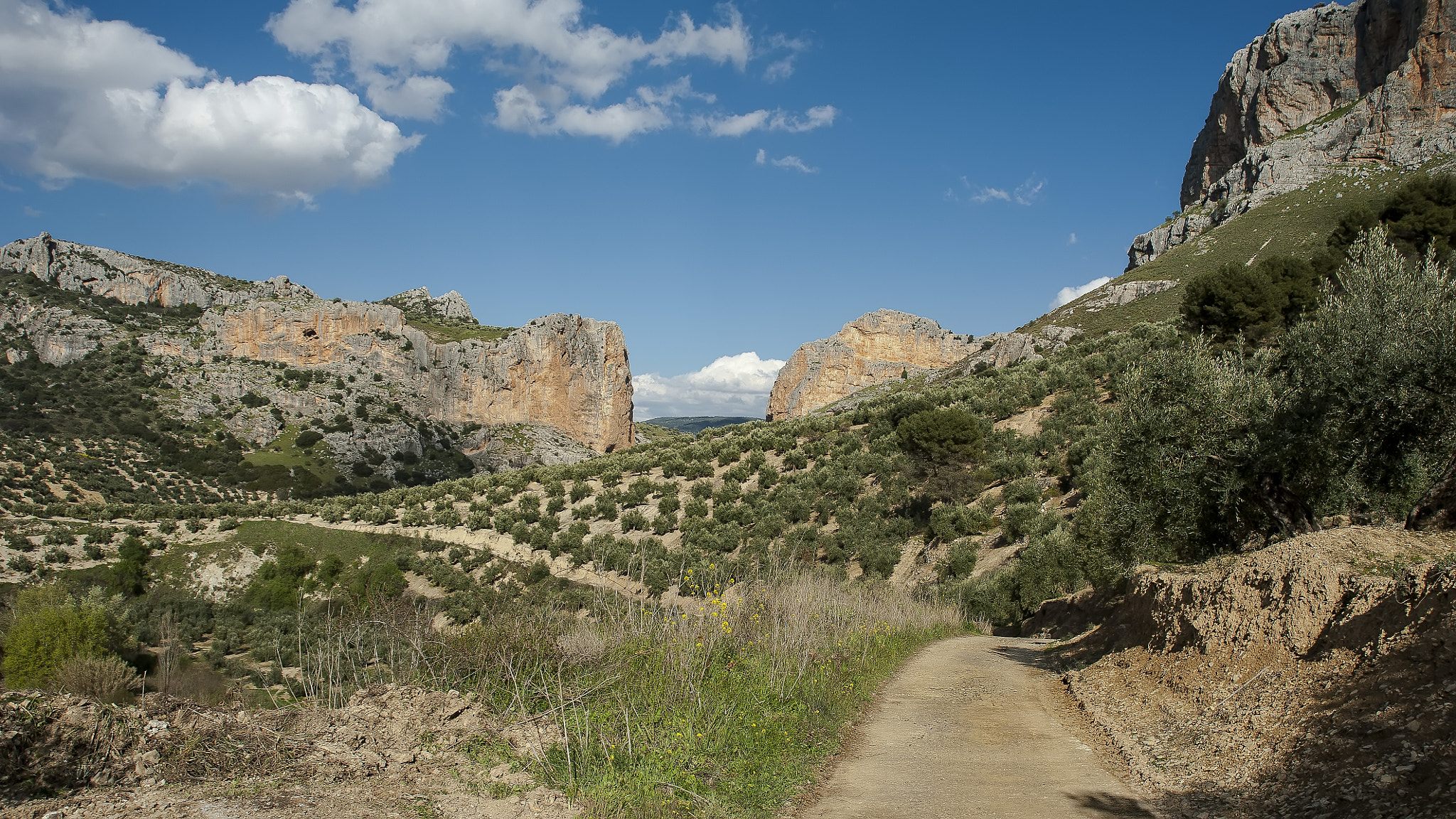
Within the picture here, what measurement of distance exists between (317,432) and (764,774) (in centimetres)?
8290

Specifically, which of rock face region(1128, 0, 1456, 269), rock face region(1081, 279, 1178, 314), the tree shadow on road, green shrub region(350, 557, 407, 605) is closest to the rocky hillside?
green shrub region(350, 557, 407, 605)

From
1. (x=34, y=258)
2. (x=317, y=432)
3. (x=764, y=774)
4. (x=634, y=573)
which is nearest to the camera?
(x=764, y=774)

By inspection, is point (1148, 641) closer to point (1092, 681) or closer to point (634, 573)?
point (1092, 681)

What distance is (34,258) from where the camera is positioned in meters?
84.7

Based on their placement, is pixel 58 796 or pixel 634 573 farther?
pixel 634 573

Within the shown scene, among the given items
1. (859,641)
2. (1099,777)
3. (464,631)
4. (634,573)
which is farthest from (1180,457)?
(634,573)

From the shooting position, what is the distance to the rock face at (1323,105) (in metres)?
60.3

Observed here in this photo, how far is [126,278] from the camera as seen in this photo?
288 ft

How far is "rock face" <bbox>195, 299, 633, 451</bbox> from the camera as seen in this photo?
86188 millimetres

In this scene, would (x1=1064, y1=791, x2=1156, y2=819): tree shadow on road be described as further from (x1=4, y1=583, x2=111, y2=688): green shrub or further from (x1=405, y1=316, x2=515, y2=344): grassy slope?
(x1=405, y1=316, x2=515, y2=344): grassy slope

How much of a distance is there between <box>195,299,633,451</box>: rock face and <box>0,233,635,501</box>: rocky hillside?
0.19 metres

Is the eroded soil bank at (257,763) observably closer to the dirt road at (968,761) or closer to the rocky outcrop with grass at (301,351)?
the dirt road at (968,761)

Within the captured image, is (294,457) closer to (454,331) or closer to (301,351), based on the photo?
(301,351)

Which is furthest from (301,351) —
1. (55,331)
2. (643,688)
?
(643,688)
